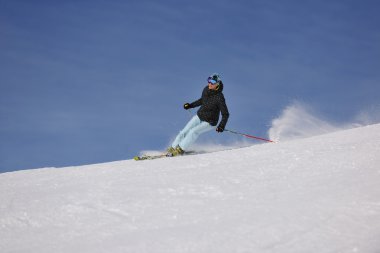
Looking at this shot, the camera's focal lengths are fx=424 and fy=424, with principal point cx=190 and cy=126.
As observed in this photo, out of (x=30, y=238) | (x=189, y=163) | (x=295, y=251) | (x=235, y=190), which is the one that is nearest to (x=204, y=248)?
(x=295, y=251)

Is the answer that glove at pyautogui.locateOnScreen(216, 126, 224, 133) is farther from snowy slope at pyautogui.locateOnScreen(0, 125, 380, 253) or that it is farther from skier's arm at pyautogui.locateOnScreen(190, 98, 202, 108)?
snowy slope at pyautogui.locateOnScreen(0, 125, 380, 253)

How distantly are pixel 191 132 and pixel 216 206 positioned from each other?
487cm

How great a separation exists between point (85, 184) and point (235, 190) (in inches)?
87.7

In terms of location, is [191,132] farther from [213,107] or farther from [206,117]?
[213,107]

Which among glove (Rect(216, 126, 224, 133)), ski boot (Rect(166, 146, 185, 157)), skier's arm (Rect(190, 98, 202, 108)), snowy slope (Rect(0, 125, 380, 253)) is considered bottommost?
snowy slope (Rect(0, 125, 380, 253))

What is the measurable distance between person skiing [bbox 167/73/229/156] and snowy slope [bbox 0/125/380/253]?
2.41 meters

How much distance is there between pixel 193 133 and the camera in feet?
29.3

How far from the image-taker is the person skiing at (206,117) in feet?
29.1

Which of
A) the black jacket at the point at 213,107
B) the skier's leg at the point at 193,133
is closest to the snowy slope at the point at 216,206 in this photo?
the skier's leg at the point at 193,133

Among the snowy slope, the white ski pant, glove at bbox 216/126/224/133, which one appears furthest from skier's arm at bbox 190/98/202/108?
the snowy slope

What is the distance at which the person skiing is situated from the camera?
886 centimetres

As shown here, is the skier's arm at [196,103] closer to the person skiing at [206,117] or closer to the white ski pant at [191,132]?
the person skiing at [206,117]

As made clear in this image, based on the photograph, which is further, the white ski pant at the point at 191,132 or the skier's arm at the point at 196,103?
the skier's arm at the point at 196,103

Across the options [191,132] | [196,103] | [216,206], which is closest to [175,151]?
[191,132]
